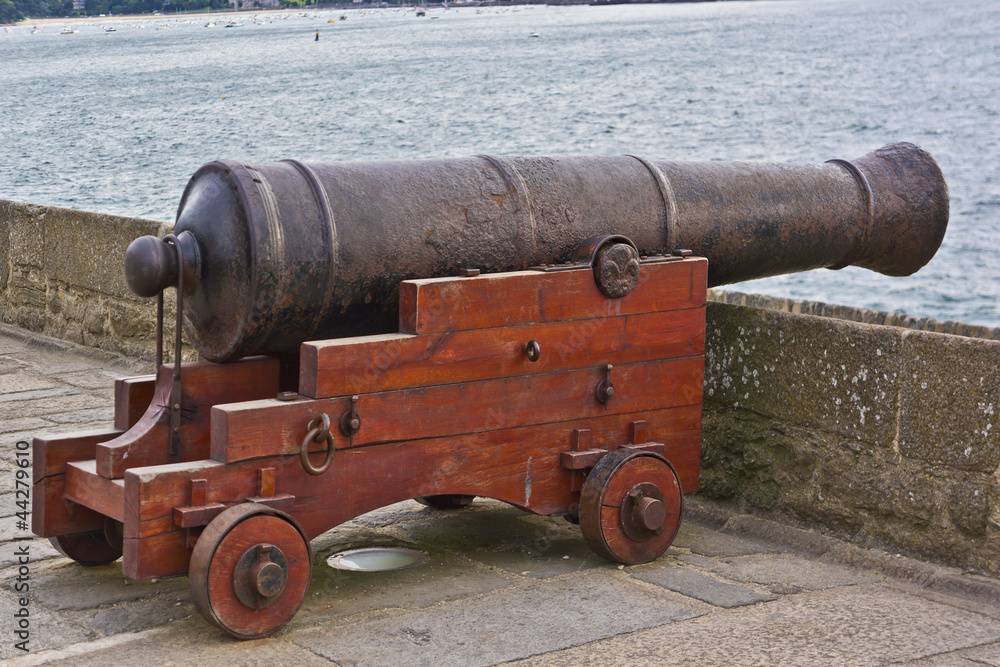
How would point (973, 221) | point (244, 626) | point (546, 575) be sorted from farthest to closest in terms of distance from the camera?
point (973, 221) → point (546, 575) → point (244, 626)

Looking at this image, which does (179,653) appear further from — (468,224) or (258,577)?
(468,224)

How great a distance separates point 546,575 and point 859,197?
1895 mm

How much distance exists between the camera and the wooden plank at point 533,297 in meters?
3.60

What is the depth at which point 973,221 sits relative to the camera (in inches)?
1280

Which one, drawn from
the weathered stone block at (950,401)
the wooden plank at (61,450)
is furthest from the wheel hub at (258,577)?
the weathered stone block at (950,401)

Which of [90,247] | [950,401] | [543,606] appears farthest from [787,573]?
[90,247]

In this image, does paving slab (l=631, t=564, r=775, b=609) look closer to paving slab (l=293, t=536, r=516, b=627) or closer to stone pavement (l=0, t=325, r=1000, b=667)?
stone pavement (l=0, t=325, r=1000, b=667)

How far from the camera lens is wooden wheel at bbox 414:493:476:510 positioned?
14.8 feet

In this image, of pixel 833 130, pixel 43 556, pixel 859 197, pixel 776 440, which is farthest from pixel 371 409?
pixel 833 130

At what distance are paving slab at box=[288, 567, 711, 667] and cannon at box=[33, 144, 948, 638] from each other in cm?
22

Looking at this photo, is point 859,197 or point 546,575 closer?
point 546,575

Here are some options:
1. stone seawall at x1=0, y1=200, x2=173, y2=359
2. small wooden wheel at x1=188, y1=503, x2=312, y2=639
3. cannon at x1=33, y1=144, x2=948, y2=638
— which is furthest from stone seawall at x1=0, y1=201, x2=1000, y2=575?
stone seawall at x1=0, y1=200, x2=173, y2=359

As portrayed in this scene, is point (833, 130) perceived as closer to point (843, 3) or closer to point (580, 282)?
point (580, 282)

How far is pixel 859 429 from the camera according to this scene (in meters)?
4.12
